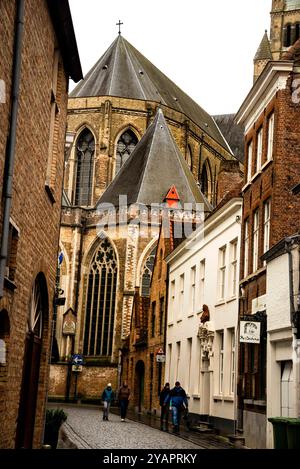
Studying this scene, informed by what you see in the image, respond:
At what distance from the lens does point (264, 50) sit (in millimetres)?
68938

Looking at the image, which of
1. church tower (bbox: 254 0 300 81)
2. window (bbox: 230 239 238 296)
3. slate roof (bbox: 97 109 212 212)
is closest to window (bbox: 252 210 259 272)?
window (bbox: 230 239 238 296)

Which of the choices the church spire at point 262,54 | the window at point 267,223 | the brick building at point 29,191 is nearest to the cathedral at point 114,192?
the church spire at point 262,54

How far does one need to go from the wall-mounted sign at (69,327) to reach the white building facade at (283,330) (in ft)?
98.3

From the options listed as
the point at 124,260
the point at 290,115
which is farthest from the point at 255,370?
the point at 124,260

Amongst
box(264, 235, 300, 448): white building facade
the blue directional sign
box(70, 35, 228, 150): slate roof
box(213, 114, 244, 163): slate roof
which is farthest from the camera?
box(213, 114, 244, 163): slate roof

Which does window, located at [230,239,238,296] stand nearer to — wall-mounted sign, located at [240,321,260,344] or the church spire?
wall-mounted sign, located at [240,321,260,344]

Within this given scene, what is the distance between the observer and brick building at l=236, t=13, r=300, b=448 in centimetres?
1811

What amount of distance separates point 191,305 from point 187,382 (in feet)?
8.52

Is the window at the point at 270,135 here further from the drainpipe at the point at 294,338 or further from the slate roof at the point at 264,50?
the slate roof at the point at 264,50

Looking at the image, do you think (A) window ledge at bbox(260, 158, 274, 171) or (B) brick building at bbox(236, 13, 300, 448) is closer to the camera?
(B) brick building at bbox(236, 13, 300, 448)

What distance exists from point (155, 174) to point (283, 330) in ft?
112

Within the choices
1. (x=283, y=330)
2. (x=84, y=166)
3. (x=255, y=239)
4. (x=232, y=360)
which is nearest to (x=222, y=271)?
(x=232, y=360)

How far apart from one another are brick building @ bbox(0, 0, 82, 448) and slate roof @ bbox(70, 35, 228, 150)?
43.0m
